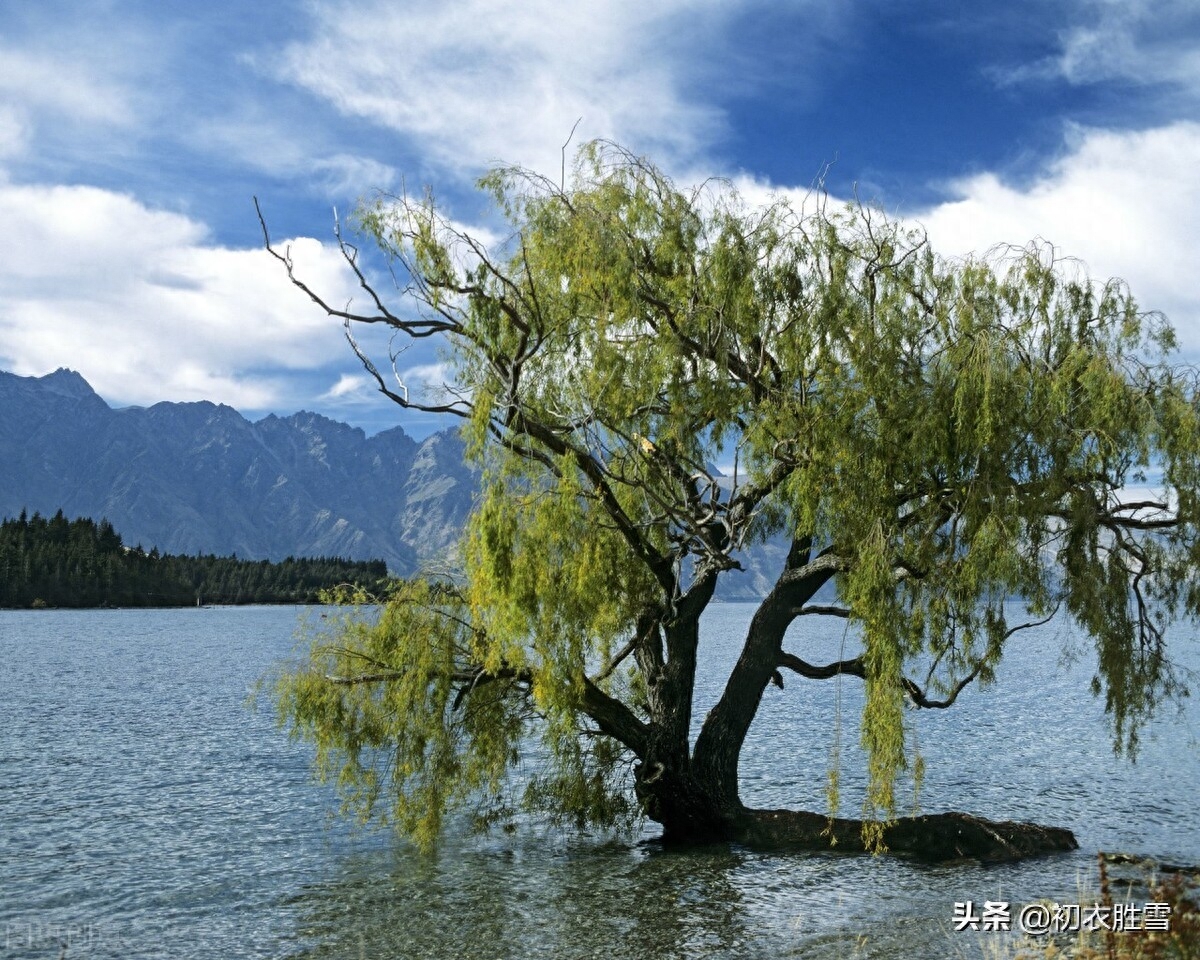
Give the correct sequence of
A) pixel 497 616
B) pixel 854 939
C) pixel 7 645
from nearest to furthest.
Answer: pixel 854 939
pixel 497 616
pixel 7 645

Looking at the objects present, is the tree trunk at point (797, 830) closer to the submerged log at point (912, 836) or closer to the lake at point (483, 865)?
the submerged log at point (912, 836)

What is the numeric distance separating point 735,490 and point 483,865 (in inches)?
275

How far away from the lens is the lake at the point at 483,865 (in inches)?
495

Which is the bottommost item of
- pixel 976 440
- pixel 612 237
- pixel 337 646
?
pixel 337 646

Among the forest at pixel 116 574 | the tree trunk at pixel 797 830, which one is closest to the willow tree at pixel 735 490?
the tree trunk at pixel 797 830

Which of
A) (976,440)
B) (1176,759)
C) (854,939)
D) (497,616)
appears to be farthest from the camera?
(1176,759)

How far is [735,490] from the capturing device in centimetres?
1523

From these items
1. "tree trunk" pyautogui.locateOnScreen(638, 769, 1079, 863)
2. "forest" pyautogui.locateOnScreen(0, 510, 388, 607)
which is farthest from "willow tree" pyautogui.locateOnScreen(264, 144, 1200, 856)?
"forest" pyautogui.locateOnScreen(0, 510, 388, 607)

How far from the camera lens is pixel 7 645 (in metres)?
73.7

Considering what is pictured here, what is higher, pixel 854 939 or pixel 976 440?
pixel 976 440

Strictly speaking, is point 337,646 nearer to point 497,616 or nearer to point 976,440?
point 497,616

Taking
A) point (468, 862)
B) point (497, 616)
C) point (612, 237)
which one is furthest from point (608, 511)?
point (468, 862)

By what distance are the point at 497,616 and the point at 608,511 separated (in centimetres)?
218

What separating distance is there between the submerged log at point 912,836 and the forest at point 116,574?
362ft
